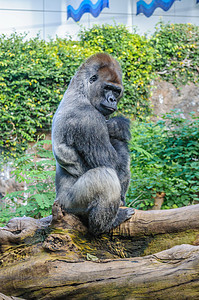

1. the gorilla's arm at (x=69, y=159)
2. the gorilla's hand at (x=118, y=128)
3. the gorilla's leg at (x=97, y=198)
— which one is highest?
the gorilla's hand at (x=118, y=128)

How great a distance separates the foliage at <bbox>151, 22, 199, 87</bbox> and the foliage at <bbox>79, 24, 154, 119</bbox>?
21.4 inches

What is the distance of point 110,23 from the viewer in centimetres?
930

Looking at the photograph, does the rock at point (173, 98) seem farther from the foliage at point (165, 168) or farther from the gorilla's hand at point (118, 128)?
the gorilla's hand at point (118, 128)

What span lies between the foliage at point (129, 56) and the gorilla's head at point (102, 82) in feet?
17.4

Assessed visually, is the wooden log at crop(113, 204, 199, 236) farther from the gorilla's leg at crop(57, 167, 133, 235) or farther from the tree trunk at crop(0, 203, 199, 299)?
the gorilla's leg at crop(57, 167, 133, 235)

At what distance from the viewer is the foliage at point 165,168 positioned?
5055 mm

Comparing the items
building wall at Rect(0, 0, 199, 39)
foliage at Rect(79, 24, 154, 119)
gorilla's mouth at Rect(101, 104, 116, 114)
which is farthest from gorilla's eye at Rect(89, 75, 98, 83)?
building wall at Rect(0, 0, 199, 39)

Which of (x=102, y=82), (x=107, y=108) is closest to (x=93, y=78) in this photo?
(x=102, y=82)

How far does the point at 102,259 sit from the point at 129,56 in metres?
7.03

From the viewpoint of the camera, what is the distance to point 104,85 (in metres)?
3.14

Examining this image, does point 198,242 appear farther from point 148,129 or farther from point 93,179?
point 148,129

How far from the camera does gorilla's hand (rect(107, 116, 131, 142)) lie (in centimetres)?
313

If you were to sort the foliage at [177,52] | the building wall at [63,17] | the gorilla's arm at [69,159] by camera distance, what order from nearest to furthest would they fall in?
the gorilla's arm at [69,159] < the building wall at [63,17] < the foliage at [177,52]

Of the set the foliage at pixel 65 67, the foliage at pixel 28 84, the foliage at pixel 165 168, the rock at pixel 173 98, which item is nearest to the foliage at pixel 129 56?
the foliage at pixel 65 67
